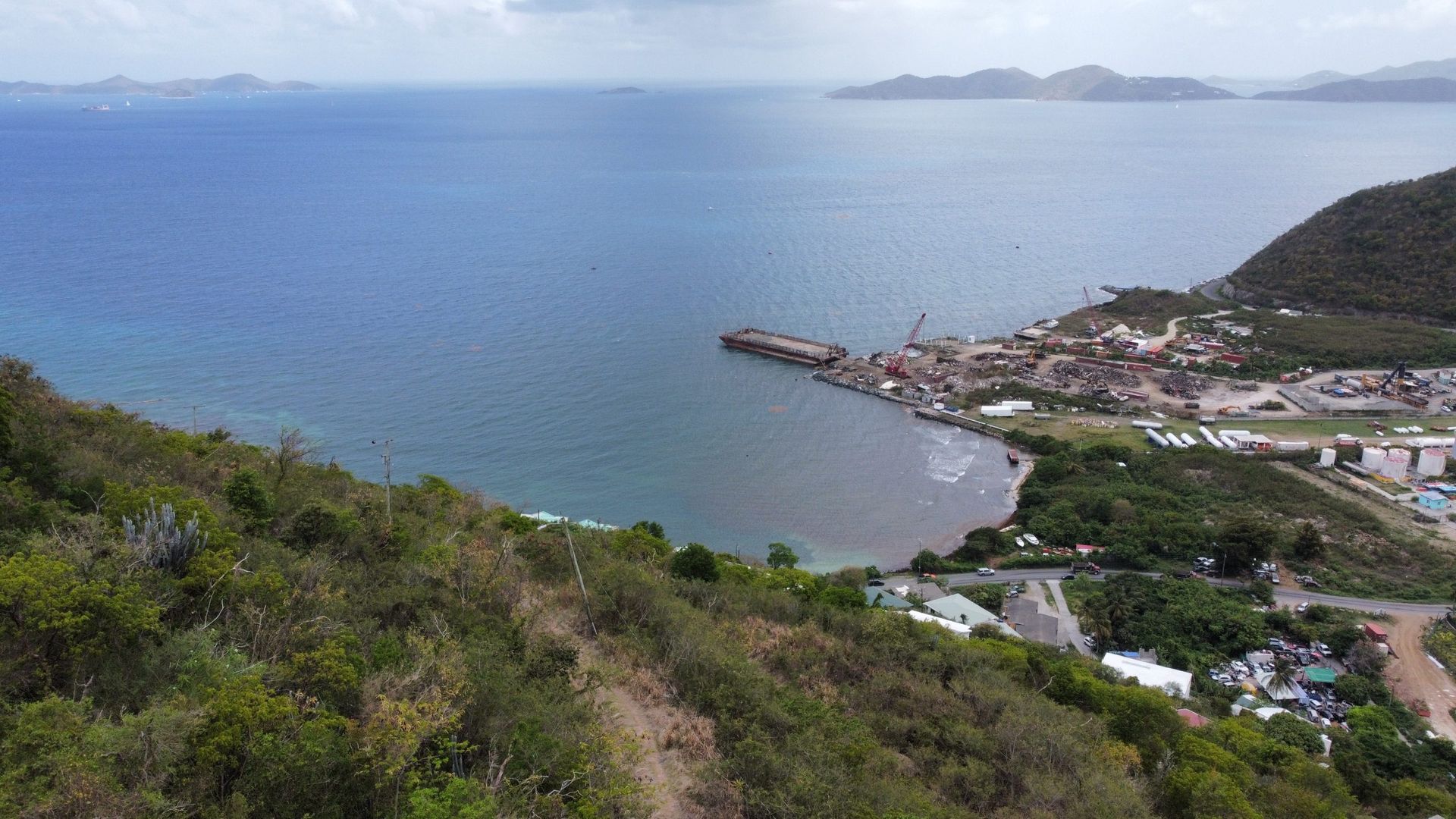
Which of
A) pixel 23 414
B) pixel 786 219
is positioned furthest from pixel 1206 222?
pixel 23 414

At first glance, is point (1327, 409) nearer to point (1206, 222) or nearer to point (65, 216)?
point (1206, 222)

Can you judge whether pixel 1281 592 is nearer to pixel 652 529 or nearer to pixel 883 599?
pixel 883 599

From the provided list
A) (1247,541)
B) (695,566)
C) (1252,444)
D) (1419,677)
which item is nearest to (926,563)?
(1247,541)

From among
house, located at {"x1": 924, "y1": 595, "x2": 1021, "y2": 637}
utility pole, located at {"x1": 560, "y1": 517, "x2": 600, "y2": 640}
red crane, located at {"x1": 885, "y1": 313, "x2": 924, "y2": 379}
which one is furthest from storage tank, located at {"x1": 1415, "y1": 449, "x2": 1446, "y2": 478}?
utility pole, located at {"x1": 560, "y1": 517, "x2": 600, "y2": 640}

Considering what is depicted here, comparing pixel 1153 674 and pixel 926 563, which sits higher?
pixel 1153 674

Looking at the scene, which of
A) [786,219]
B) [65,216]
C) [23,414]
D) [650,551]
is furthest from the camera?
[786,219]

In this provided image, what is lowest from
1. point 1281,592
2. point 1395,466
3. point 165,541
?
point 1281,592

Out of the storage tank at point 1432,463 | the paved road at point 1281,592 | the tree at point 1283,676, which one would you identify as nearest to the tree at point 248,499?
the paved road at point 1281,592
